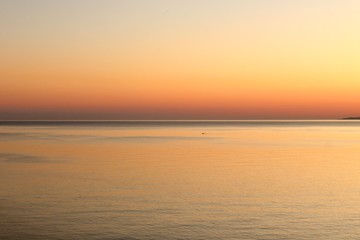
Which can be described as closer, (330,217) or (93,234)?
(93,234)

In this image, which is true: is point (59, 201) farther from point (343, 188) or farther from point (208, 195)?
point (343, 188)

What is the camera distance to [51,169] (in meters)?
29.8

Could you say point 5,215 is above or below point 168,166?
below

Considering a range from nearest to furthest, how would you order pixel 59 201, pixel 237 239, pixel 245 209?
1. pixel 237 239
2. pixel 245 209
3. pixel 59 201

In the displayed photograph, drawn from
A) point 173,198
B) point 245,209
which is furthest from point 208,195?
point 245,209

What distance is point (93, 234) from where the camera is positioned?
14.0 m

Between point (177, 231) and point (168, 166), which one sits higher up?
point (168, 166)

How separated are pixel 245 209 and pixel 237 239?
402cm

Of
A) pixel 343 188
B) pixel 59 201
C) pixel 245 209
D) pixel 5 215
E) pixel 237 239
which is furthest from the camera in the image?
pixel 343 188

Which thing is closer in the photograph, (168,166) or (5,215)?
(5,215)

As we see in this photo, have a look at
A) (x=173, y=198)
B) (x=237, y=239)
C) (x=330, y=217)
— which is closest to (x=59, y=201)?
(x=173, y=198)

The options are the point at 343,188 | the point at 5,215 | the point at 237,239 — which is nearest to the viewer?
the point at 237,239

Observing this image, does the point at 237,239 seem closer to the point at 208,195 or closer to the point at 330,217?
the point at 330,217

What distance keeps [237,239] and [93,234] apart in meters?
3.96
